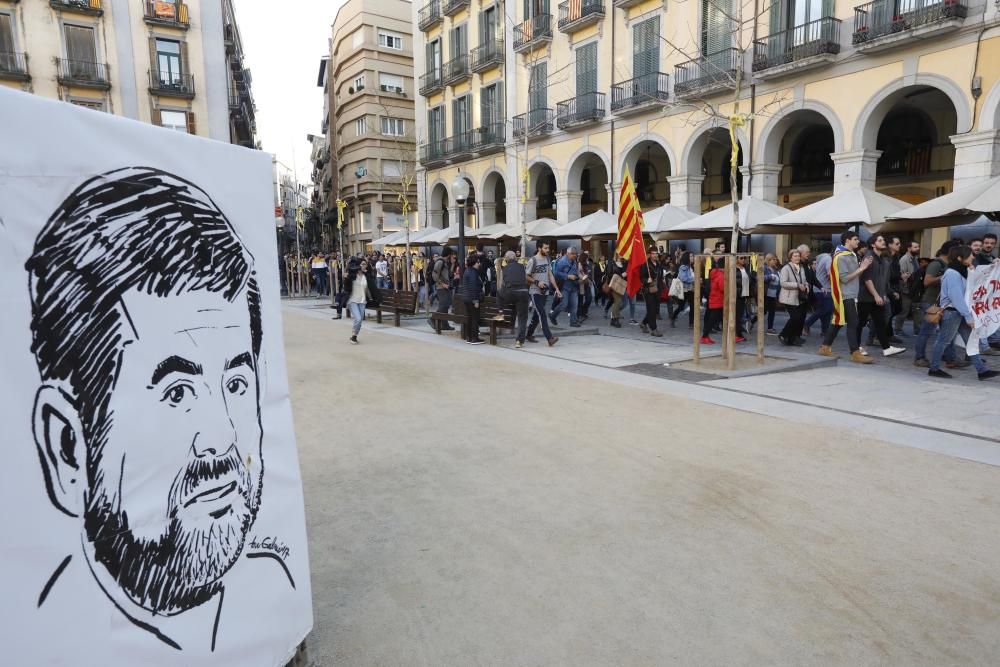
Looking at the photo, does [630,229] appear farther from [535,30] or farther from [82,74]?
[82,74]

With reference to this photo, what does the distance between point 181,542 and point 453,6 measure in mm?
32857

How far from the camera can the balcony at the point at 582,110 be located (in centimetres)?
2372

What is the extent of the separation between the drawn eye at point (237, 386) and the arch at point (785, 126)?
59.1 feet

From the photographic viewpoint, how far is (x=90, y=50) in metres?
32.2

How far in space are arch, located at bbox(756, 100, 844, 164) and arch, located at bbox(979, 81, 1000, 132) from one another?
125 inches

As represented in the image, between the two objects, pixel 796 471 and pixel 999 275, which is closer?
pixel 796 471

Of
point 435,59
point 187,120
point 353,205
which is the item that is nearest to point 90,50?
point 187,120

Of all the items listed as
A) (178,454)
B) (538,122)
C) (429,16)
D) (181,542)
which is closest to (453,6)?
(429,16)

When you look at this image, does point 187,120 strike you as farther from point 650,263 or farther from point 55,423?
point 55,423

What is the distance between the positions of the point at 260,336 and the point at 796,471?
3.82 metres

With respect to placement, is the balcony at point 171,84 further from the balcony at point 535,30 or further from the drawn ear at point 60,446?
the drawn ear at point 60,446

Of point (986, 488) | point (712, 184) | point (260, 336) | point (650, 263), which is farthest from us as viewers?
point (712, 184)

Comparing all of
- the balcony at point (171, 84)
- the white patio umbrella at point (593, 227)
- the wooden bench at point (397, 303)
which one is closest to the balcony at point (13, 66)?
the balcony at point (171, 84)

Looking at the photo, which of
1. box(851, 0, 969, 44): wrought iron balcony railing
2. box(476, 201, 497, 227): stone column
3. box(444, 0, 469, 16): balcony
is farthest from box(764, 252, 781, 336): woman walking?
box(444, 0, 469, 16): balcony
